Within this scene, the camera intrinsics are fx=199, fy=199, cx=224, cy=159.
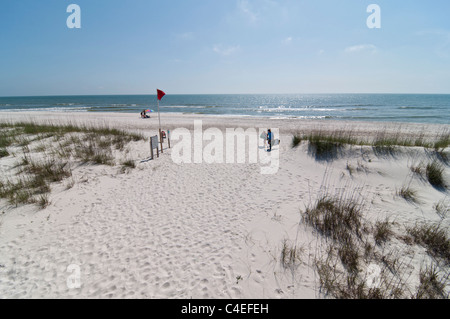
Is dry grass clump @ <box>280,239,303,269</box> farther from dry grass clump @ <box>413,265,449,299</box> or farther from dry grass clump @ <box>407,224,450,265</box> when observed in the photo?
dry grass clump @ <box>407,224,450,265</box>

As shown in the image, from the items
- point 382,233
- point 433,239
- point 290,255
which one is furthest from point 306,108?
point 290,255

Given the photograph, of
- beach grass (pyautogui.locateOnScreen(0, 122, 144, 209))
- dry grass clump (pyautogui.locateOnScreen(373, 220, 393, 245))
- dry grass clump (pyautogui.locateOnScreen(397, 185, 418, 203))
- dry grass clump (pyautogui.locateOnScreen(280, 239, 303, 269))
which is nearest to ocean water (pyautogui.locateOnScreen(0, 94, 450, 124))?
dry grass clump (pyautogui.locateOnScreen(397, 185, 418, 203))

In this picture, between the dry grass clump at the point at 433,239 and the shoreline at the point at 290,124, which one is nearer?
the dry grass clump at the point at 433,239

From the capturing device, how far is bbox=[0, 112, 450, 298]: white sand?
11.6 feet

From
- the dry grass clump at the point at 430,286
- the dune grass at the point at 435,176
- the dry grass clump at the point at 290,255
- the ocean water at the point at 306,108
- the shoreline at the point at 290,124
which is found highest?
the ocean water at the point at 306,108

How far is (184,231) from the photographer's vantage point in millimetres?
4949

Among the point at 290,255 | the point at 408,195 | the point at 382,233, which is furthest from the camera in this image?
the point at 408,195

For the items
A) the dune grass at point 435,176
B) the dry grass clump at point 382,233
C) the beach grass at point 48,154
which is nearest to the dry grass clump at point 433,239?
the dry grass clump at point 382,233

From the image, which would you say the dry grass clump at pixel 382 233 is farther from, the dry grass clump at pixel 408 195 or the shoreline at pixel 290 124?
the shoreline at pixel 290 124

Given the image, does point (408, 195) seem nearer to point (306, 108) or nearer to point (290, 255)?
point (290, 255)

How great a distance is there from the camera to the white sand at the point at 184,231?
354 centimetres

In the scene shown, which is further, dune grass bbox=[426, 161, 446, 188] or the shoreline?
the shoreline
